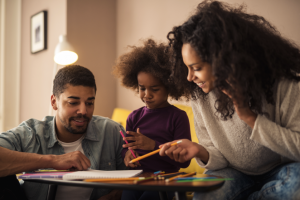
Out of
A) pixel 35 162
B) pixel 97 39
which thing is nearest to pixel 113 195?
pixel 35 162

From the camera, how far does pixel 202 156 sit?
1128 millimetres

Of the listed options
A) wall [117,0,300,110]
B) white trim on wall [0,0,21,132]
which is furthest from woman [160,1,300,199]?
white trim on wall [0,0,21,132]

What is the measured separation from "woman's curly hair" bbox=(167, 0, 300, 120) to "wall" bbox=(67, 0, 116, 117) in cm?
212

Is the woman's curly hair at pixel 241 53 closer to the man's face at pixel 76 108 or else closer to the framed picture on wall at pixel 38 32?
the man's face at pixel 76 108

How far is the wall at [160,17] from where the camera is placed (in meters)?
1.69

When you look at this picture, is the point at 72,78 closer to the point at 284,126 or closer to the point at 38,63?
the point at 284,126

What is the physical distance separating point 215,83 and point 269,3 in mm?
1164

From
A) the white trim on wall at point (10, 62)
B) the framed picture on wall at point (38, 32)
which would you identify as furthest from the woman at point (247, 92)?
the white trim on wall at point (10, 62)

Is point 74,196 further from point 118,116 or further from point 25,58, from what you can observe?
point 25,58

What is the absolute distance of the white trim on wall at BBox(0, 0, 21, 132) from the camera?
11.4ft

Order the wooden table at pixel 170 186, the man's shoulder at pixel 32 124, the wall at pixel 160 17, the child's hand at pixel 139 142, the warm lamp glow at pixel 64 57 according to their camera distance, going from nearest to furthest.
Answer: the wooden table at pixel 170 186 → the child's hand at pixel 139 142 → the man's shoulder at pixel 32 124 → the wall at pixel 160 17 → the warm lamp glow at pixel 64 57

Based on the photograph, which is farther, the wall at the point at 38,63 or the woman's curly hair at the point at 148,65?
the wall at the point at 38,63

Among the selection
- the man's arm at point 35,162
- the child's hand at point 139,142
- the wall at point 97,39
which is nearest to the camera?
the man's arm at point 35,162

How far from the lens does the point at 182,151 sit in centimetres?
102
